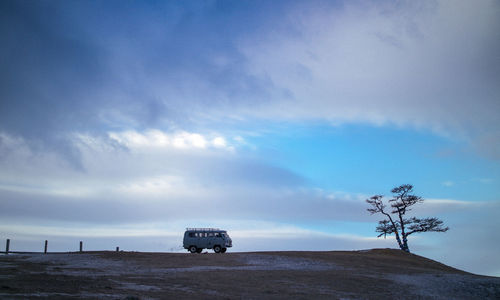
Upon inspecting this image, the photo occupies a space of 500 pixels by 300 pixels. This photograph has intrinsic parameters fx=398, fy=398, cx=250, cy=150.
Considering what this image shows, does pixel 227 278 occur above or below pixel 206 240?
below

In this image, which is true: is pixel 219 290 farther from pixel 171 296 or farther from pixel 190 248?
pixel 190 248

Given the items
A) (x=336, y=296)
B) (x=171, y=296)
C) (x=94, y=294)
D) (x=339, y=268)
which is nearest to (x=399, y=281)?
(x=339, y=268)

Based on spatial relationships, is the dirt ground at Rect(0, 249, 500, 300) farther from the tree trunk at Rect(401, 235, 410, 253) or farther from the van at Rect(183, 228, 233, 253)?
the tree trunk at Rect(401, 235, 410, 253)

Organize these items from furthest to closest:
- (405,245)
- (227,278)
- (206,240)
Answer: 1. (405,245)
2. (206,240)
3. (227,278)

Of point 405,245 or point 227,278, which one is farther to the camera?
point 405,245

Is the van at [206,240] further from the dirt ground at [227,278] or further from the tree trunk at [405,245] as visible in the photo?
the tree trunk at [405,245]

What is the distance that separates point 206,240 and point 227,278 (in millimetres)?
18696

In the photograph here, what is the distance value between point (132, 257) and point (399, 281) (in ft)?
73.1

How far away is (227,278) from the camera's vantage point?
25188 millimetres

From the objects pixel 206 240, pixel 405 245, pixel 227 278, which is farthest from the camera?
pixel 405 245

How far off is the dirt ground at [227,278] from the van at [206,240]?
5.63 meters

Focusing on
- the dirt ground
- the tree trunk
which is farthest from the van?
the tree trunk

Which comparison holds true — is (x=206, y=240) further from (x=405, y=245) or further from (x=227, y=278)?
(x=405, y=245)

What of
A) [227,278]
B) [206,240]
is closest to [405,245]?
[206,240]
